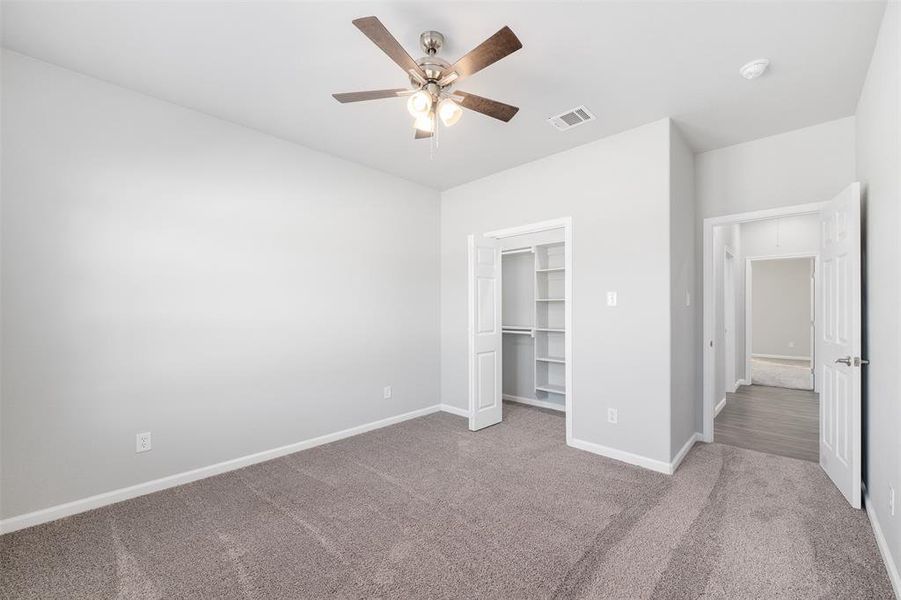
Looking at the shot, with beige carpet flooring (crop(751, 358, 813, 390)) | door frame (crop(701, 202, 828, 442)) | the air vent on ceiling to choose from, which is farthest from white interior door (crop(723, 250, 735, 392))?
the air vent on ceiling

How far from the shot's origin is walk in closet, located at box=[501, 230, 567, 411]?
5.07 m

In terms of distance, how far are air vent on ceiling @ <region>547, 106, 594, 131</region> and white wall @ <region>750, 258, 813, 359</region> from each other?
7784mm

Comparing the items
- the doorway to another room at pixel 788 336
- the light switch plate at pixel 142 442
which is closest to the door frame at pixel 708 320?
the doorway to another room at pixel 788 336

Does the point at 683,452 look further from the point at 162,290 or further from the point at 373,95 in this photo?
the point at 162,290

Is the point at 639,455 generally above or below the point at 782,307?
below

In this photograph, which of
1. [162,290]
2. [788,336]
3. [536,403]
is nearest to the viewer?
[162,290]

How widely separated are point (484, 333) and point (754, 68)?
2992 mm

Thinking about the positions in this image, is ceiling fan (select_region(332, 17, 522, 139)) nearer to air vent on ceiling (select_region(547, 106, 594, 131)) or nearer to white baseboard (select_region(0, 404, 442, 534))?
air vent on ceiling (select_region(547, 106, 594, 131))

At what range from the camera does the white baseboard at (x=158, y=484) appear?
7.53 ft

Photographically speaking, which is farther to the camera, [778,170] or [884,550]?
[778,170]

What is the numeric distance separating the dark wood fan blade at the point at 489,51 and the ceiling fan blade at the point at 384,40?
22cm

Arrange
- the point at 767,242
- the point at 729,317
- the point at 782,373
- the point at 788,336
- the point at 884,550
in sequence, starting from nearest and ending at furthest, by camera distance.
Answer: the point at 884,550
the point at 729,317
the point at 767,242
the point at 782,373
the point at 788,336

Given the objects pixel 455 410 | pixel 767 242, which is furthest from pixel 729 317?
pixel 455 410

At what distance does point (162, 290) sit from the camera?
2.79 m
